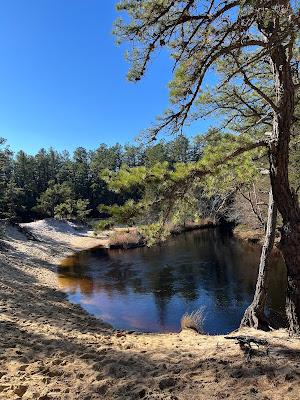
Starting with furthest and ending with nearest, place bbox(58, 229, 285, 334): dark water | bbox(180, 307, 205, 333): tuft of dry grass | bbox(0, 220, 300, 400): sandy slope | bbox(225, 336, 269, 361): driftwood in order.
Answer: bbox(58, 229, 285, 334): dark water
bbox(180, 307, 205, 333): tuft of dry grass
bbox(225, 336, 269, 361): driftwood
bbox(0, 220, 300, 400): sandy slope

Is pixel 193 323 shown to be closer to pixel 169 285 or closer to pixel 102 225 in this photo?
pixel 102 225

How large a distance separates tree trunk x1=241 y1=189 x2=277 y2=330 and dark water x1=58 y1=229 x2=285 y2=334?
357cm

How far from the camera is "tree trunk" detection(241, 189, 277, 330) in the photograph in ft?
27.6

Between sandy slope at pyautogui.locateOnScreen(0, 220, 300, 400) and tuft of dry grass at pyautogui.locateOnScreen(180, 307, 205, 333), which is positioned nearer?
sandy slope at pyautogui.locateOnScreen(0, 220, 300, 400)

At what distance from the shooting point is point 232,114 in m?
10.0

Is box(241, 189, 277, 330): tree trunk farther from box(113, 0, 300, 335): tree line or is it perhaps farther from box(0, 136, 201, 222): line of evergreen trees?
box(0, 136, 201, 222): line of evergreen trees

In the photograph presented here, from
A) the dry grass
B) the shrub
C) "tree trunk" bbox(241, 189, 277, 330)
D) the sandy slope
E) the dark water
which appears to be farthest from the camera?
the dry grass

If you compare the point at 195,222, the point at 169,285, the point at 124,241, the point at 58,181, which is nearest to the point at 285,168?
the point at 195,222

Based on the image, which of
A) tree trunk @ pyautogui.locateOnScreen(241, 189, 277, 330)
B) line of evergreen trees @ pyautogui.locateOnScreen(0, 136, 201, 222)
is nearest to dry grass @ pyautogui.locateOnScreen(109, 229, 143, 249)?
line of evergreen trees @ pyautogui.locateOnScreen(0, 136, 201, 222)

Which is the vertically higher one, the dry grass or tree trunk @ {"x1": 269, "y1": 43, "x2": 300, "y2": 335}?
tree trunk @ {"x1": 269, "y1": 43, "x2": 300, "y2": 335}

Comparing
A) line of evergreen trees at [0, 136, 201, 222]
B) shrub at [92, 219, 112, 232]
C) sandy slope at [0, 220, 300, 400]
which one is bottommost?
sandy slope at [0, 220, 300, 400]

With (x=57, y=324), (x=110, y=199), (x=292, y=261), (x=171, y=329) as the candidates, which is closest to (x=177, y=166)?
(x=292, y=261)

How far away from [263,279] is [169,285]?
10389 millimetres

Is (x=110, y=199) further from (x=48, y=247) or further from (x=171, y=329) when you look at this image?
(x=171, y=329)
